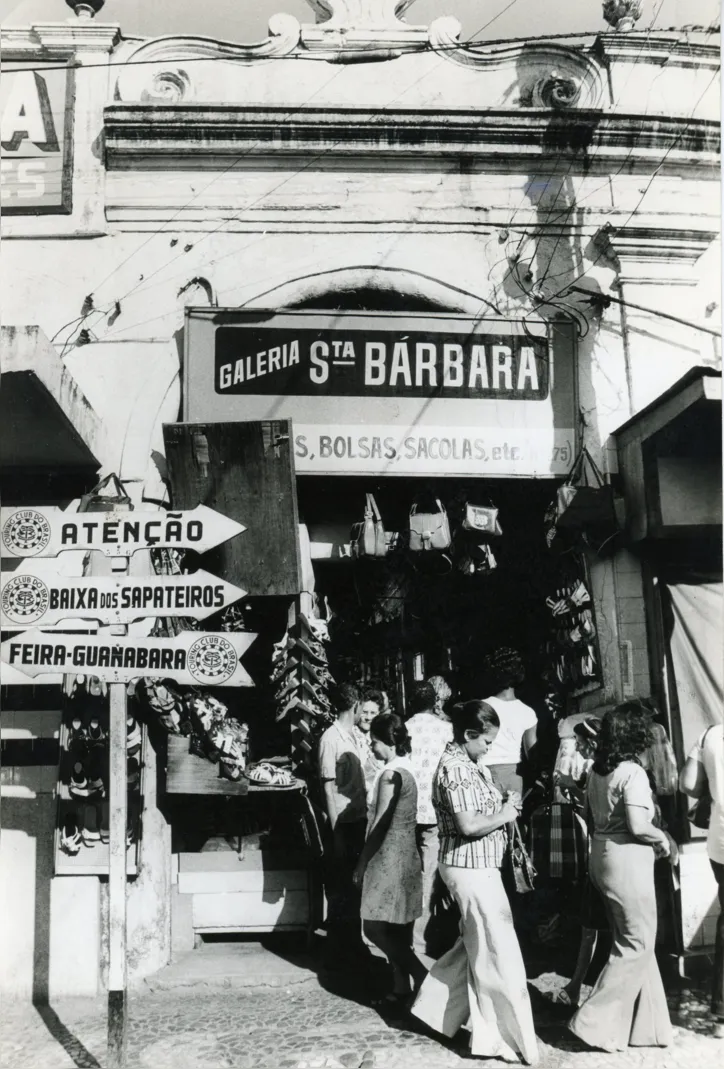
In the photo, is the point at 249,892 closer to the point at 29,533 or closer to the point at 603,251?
the point at 29,533

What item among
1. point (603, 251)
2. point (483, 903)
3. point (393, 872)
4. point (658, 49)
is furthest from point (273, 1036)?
point (658, 49)

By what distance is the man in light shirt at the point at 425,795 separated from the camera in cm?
552

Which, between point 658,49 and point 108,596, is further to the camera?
point 658,49

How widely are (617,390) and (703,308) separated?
75 centimetres

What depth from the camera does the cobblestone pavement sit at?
4.49 metres

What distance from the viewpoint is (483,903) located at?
4.35 m

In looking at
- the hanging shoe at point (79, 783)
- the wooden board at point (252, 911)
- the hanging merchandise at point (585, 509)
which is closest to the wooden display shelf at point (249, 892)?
the wooden board at point (252, 911)

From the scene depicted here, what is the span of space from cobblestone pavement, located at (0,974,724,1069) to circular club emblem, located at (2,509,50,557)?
2.51 m

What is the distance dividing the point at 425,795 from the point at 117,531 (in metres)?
2.34

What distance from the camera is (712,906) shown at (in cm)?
546

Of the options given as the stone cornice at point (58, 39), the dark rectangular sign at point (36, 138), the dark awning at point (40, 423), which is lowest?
the dark awning at point (40, 423)

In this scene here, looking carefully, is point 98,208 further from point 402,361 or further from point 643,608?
point 643,608

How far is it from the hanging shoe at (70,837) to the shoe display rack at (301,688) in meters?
1.32

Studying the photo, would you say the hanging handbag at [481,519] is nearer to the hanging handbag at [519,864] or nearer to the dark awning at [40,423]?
the hanging handbag at [519,864]
